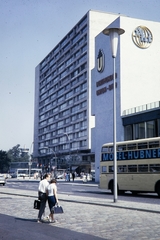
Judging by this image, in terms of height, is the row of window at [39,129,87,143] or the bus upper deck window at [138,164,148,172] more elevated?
the row of window at [39,129,87,143]

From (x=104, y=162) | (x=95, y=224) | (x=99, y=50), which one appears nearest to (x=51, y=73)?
(x=99, y=50)

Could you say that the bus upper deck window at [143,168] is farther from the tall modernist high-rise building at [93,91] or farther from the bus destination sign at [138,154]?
the tall modernist high-rise building at [93,91]

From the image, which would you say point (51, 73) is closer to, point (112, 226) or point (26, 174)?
point (26, 174)

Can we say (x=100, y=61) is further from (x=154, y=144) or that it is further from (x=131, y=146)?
(x=154, y=144)

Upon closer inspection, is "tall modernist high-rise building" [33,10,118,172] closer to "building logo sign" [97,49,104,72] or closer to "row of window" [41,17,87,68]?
"row of window" [41,17,87,68]

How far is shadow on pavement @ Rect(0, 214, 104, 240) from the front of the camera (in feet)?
27.5

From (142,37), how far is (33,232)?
48.5 metres

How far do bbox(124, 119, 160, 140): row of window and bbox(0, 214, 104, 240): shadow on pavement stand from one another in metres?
36.6

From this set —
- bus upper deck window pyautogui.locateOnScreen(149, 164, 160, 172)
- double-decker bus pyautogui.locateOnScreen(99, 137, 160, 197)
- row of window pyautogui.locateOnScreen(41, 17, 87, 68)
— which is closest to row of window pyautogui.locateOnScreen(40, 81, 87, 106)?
row of window pyautogui.locateOnScreen(41, 17, 87, 68)

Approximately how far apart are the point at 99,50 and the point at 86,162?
1625 inches

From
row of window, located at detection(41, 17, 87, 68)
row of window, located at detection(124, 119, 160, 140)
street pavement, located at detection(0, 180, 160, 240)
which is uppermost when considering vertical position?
row of window, located at detection(41, 17, 87, 68)

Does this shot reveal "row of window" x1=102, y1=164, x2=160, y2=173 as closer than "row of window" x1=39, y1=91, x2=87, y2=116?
Yes

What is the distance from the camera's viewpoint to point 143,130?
48500 millimetres

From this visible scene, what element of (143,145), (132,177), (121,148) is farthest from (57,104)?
(143,145)
